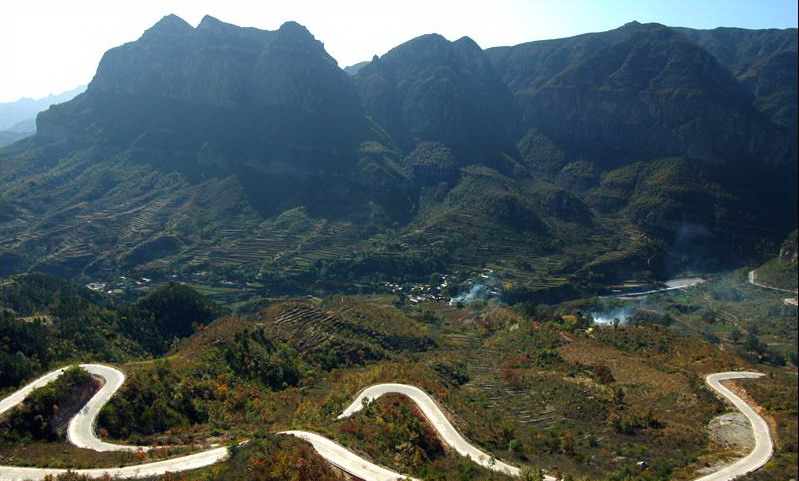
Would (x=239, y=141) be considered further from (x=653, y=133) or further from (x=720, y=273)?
(x=720, y=273)

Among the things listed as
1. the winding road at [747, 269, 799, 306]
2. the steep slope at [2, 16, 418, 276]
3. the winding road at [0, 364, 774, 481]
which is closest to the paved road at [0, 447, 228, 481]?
the winding road at [0, 364, 774, 481]

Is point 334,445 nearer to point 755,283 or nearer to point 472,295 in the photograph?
point 472,295

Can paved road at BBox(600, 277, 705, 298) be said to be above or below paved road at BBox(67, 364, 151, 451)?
below

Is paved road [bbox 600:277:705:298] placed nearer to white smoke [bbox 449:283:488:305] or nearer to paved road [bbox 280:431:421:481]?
white smoke [bbox 449:283:488:305]

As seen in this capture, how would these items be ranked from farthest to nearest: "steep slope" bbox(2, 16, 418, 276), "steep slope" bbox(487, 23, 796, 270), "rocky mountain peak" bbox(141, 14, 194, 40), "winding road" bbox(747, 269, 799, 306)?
"rocky mountain peak" bbox(141, 14, 194, 40) → "steep slope" bbox(2, 16, 418, 276) → "steep slope" bbox(487, 23, 796, 270) → "winding road" bbox(747, 269, 799, 306)

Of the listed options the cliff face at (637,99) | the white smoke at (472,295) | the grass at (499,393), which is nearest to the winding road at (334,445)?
the grass at (499,393)

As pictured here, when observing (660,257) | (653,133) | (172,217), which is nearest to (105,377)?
(172,217)
